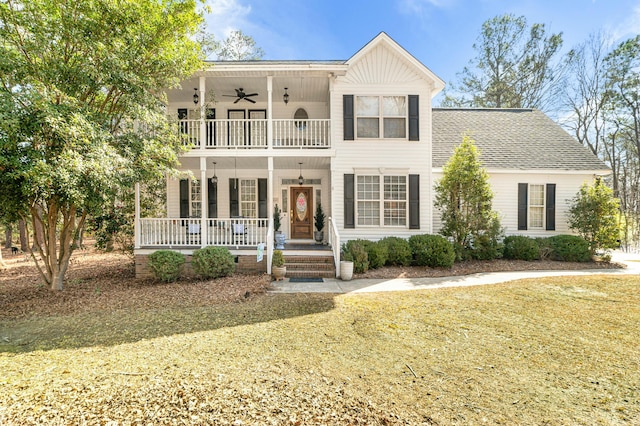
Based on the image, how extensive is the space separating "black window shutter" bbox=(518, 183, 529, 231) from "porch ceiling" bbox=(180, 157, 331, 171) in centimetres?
792

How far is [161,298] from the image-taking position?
6879mm

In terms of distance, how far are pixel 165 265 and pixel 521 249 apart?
38.7ft

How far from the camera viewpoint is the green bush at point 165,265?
823 centimetres

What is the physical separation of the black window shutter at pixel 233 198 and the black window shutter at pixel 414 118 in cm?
708

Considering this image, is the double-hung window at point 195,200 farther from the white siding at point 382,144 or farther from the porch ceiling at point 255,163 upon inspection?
the white siding at point 382,144

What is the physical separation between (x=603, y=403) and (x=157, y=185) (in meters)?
12.8

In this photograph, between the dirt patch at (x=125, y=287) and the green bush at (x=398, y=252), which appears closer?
the dirt patch at (x=125, y=287)

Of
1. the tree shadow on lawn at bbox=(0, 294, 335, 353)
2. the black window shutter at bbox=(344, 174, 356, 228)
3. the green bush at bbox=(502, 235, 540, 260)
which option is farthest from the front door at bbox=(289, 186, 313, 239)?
the green bush at bbox=(502, 235, 540, 260)

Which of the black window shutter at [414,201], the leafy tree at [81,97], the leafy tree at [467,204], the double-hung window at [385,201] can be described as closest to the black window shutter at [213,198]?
the leafy tree at [81,97]

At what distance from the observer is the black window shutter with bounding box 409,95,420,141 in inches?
428

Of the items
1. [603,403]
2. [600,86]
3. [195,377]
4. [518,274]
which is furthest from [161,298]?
[600,86]

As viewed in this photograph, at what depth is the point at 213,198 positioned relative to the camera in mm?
12141

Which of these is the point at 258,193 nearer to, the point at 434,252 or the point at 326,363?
the point at 434,252

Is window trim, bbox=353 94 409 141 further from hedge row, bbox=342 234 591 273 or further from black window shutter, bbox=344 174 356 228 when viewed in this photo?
hedge row, bbox=342 234 591 273
